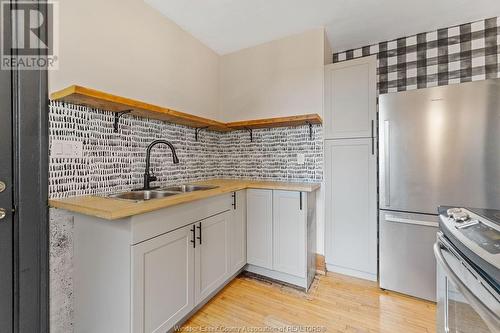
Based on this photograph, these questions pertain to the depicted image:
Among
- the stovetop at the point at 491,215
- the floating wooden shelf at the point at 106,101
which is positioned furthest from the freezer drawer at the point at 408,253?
the floating wooden shelf at the point at 106,101

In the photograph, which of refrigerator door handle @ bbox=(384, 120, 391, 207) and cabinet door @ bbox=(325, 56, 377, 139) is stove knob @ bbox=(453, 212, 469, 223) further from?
cabinet door @ bbox=(325, 56, 377, 139)

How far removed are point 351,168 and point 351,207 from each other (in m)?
0.36

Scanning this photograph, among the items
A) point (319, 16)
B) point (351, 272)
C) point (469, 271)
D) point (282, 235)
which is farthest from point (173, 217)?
point (319, 16)

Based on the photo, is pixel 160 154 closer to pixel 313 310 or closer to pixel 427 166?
pixel 313 310

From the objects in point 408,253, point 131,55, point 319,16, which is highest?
point 319,16

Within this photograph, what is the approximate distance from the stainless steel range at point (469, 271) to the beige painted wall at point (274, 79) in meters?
1.57

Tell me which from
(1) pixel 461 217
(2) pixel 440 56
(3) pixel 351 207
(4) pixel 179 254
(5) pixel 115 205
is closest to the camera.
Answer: (1) pixel 461 217

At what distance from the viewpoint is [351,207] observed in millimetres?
2170

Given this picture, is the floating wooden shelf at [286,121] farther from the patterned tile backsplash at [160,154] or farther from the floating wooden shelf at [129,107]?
the patterned tile backsplash at [160,154]

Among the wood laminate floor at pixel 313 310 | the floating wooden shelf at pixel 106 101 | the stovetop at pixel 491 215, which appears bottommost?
the wood laminate floor at pixel 313 310

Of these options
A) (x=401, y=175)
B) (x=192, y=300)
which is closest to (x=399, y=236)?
(x=401, y=175)

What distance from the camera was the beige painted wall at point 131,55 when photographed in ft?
4.70

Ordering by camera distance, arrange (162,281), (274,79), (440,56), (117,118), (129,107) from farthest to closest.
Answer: (274,79) → (440,56) → (117,118) → (129,107) → (162,281)

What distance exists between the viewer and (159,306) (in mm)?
1294
